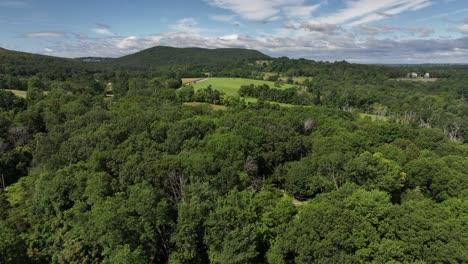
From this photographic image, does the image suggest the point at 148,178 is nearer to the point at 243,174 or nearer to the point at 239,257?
the point at 243,174

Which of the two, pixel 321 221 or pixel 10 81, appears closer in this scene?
pixel 321 221

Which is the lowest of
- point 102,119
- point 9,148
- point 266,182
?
point 266,182

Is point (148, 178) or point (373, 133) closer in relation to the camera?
point (148, 178)

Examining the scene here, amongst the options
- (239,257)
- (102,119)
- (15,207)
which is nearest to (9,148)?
(102,119)

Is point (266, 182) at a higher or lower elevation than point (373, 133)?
lower

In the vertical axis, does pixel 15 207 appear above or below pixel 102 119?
below

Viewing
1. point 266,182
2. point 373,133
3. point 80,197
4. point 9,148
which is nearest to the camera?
point 80,197

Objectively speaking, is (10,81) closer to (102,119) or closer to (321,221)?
(102,119)

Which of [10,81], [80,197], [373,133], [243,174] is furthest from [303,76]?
[80,197]

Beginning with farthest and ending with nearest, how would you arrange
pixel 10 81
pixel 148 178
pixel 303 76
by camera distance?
1. pixel 303 76
2. pixel 10 81
3. pixel 148 178
